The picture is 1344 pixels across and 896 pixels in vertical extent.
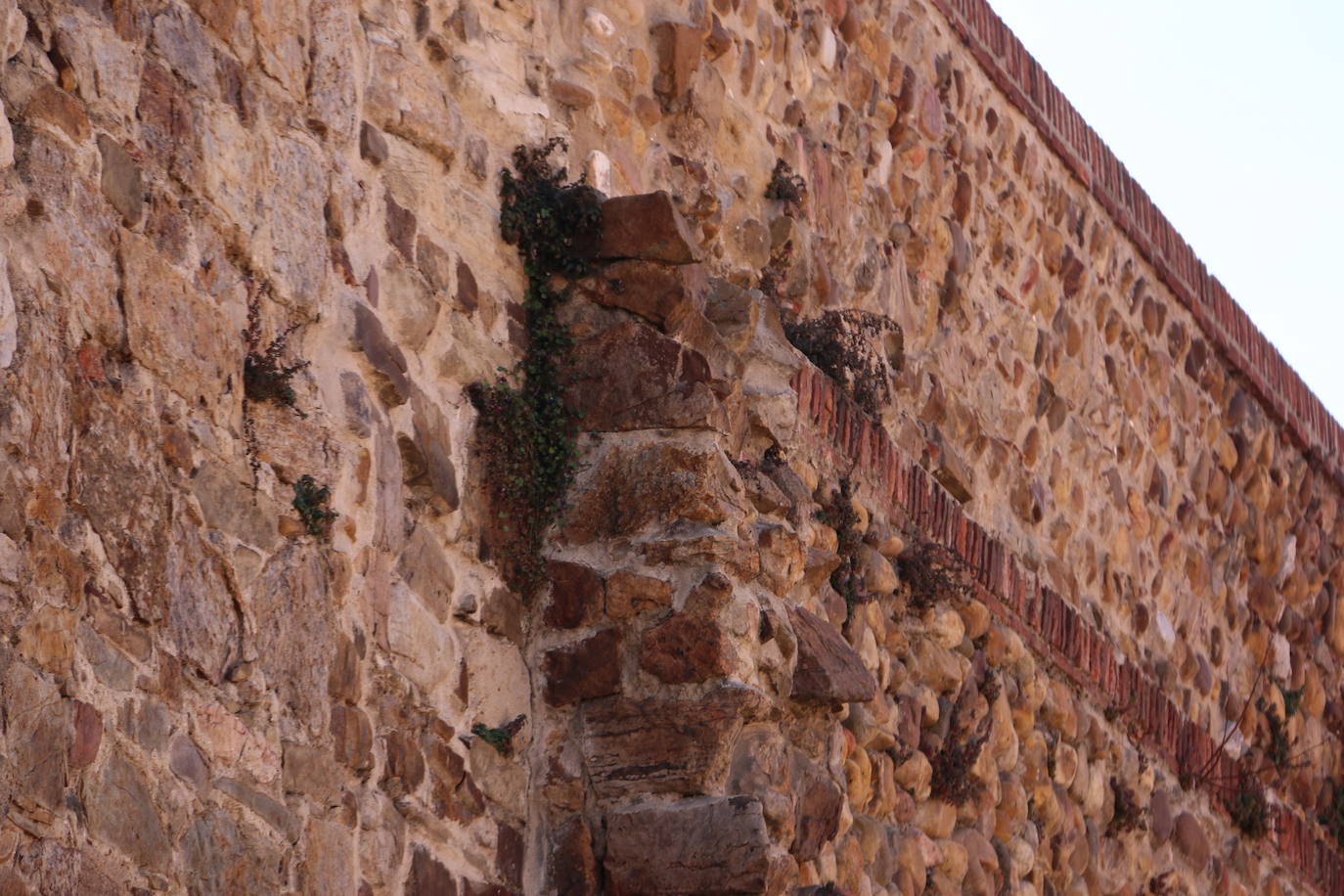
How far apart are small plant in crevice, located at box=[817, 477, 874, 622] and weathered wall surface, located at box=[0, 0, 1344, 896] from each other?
0.05 feet

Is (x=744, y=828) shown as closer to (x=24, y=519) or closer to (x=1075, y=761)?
(x=24, y=519)

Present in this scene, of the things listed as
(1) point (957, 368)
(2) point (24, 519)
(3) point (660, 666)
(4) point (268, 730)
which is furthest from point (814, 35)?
(2) point (24, 519)

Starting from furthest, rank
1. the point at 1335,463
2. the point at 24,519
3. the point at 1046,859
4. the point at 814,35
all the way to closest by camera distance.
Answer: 1. the point at 1335,463
2. the point at 1046,859
3. the point at 814,35
4. the point at 24,519

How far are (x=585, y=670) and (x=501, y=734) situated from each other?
0.87 feet

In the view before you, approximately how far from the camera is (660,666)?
16.1ft

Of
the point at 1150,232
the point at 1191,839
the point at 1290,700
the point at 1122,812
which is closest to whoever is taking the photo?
the point at 1122,812

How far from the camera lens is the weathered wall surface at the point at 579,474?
141 inches

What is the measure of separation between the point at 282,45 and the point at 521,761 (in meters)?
1.64

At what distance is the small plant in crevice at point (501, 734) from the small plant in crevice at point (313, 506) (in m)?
0.75

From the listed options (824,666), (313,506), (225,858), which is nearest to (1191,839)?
(824,666)

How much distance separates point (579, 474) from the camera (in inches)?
201

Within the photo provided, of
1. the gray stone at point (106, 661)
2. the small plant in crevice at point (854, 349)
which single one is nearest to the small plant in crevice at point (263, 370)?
the gray stone at point (106, 661)

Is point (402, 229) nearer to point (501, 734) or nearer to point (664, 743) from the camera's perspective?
point (501, 734)

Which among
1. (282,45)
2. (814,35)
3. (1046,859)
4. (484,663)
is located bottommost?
(1046,859)
